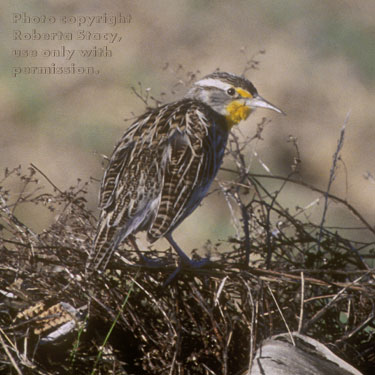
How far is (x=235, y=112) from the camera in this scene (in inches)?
153

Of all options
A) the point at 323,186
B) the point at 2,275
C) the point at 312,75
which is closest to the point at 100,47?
the point at 312,75

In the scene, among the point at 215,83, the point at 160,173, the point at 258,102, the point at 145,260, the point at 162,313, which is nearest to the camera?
the point at 162,313

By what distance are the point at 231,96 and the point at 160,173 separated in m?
0.65

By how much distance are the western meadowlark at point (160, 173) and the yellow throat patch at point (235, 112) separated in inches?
2.8

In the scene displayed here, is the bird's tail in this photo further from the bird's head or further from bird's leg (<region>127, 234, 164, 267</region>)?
the bird's head

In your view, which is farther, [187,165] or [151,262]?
[187,165]

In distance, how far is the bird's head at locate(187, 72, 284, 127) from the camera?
12.7 ft

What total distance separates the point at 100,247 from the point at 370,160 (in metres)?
6.38

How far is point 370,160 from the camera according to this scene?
9.08 m

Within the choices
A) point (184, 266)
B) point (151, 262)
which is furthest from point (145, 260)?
point (184, 266)

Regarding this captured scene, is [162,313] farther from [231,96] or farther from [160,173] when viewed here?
[231,96]

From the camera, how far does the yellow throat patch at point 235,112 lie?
12.7 ft

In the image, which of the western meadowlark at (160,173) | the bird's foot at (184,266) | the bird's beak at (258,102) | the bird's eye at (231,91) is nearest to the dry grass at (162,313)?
the bird's foot at (184,266)

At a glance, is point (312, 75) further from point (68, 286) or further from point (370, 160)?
point (68, 286)
